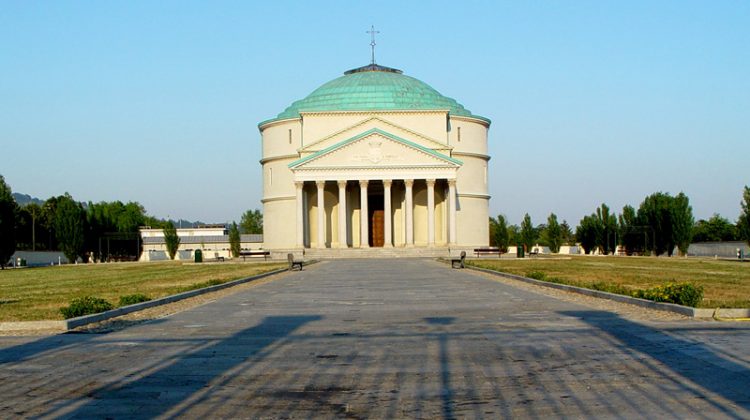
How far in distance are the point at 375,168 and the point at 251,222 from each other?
9315cm

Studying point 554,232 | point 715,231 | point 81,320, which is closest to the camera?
point 81,320

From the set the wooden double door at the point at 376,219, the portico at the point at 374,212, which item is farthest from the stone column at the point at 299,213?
the wooden double door at the point at 376,219

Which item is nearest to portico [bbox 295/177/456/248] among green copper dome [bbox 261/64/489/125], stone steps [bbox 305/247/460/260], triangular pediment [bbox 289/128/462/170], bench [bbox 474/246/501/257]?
triangular pediment [bbox 289/128/462/170]

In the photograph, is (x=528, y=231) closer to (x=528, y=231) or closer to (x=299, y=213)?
(x=528, y=231)

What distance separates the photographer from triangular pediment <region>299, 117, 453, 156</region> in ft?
250

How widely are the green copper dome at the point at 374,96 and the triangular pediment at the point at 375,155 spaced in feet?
26.1

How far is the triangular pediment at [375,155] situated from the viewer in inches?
2879

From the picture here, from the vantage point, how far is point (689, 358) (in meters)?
10.7

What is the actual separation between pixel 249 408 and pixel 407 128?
235 feet

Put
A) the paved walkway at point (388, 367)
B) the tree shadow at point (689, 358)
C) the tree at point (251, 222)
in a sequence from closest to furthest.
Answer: the paved walkway at point (388, 367), the tree shadow at point (689, 358), the tree at point (251, 222)

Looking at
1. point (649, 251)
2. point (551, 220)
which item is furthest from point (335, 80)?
point (649, 251)

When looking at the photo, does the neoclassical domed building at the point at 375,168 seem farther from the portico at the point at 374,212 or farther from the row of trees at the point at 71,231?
the row of trees at the point at 71,231

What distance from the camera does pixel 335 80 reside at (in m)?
89.1

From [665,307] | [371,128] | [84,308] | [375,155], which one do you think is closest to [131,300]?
[84,308]
